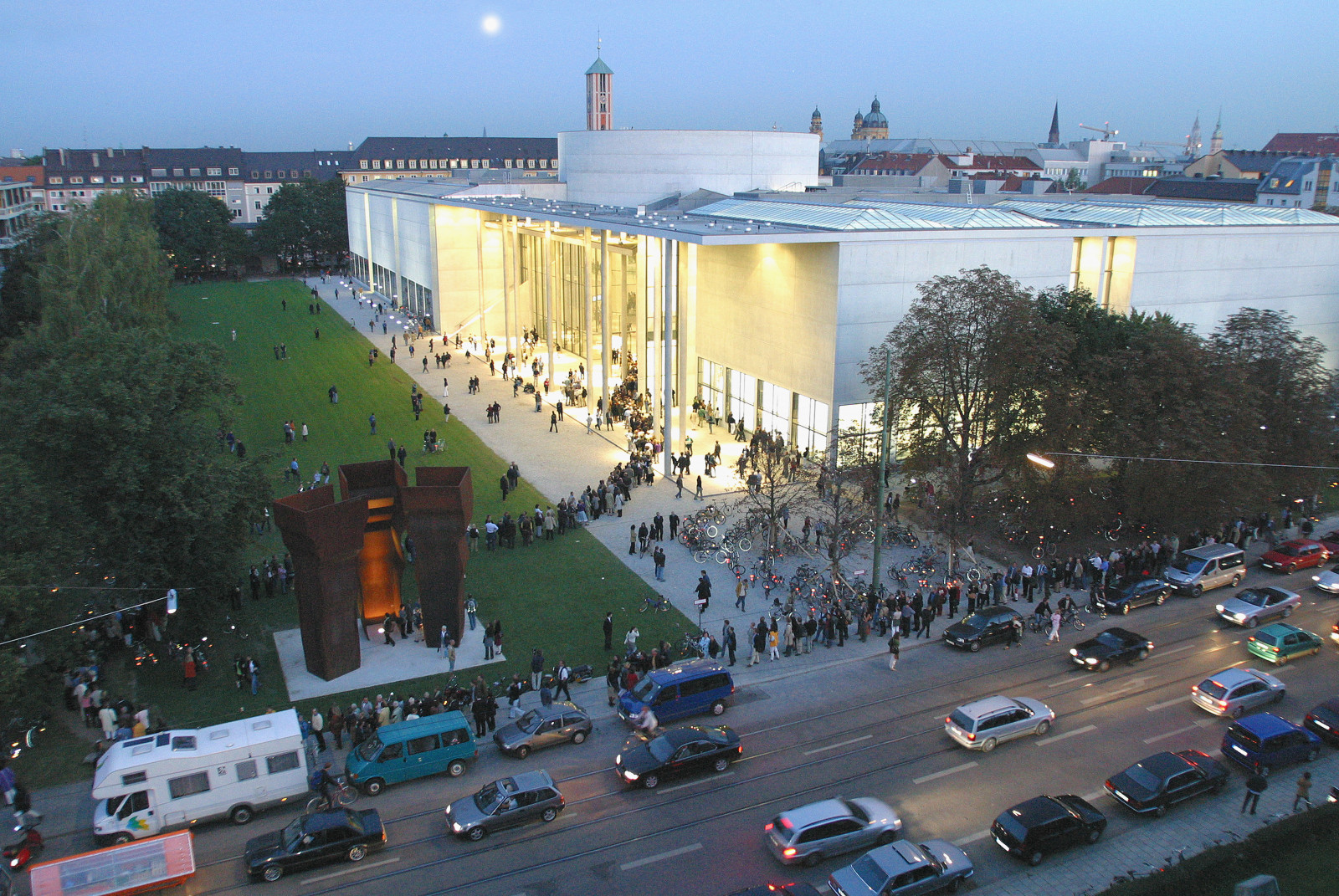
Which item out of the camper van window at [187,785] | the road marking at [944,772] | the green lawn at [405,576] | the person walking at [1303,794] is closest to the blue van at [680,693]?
the green lawn at [405,576]

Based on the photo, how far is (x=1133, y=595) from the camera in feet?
83.8

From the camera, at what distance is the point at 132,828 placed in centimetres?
1594

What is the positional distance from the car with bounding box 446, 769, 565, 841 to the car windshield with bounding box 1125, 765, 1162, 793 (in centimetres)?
1037

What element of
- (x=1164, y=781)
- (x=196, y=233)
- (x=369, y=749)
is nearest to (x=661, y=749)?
(x=369, y=749)

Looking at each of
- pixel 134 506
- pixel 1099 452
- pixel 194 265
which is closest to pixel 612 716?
pixel 134 506

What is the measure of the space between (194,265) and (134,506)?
90337 mm

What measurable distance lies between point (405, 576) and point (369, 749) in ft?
33.6

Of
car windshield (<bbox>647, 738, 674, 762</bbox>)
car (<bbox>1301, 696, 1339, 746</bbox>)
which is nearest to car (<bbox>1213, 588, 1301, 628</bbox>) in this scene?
car (<bbox>1301, 696, 1339, 746</bbox>)

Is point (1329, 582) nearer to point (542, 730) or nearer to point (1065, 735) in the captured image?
point (1065, 735)

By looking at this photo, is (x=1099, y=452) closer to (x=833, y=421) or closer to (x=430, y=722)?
(x=833, y=421)

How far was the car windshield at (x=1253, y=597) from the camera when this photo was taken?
2444 centimetres

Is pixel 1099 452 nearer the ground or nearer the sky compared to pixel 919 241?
nearer the ground

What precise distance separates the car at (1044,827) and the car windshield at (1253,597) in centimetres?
1191

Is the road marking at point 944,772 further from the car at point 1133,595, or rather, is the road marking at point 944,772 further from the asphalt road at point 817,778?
the car at point 1133,595
